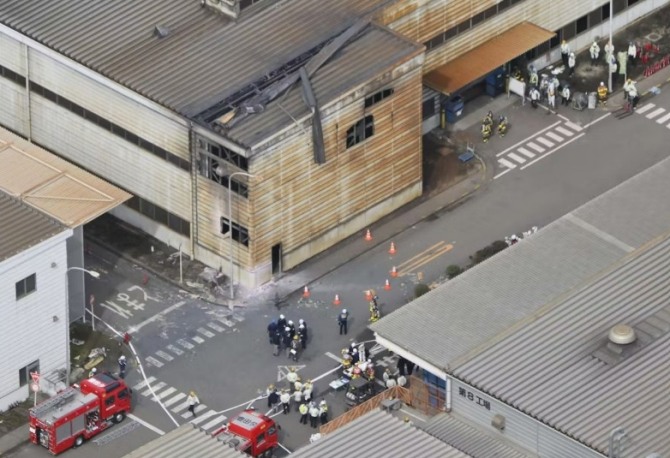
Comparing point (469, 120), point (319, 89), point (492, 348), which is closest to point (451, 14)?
point (469, 120)

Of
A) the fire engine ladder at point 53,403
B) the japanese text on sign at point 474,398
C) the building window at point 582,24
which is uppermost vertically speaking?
the japanese text on sign at point 474,398

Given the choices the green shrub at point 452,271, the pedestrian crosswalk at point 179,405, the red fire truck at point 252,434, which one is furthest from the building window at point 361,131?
the red fire truck at point 252,434

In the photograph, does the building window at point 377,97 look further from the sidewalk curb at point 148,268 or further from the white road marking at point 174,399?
the white road marking at point 174,399

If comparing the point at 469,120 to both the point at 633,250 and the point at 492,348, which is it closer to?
the point at 633,250

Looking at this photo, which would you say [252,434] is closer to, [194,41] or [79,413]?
[79,413]

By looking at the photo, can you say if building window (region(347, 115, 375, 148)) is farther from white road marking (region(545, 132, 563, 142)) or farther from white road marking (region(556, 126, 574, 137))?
white road marking (region(556, 126, 574, 137))

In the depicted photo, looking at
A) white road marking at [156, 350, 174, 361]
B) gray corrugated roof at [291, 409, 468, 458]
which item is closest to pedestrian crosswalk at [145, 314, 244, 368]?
white road marking at [156, 350, 174, 361]
